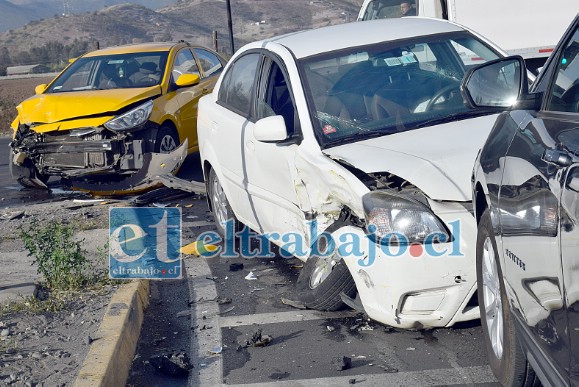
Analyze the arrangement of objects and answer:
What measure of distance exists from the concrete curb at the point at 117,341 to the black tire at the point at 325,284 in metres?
1.06

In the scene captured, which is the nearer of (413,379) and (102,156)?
(413,379)

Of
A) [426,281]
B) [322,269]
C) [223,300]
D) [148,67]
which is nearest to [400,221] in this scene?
[426,281]

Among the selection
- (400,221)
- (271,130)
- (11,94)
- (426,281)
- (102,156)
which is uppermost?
(271,130)

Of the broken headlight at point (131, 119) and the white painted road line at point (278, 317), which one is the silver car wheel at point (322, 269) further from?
the broken headlight at point (131, 119)

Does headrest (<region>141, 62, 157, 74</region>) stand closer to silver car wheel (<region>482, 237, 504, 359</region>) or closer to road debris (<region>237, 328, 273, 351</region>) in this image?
road debris (<region>237, 328, 273, 351</region>)

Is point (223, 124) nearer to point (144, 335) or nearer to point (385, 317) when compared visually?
point (144, 335)

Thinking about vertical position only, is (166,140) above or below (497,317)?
below

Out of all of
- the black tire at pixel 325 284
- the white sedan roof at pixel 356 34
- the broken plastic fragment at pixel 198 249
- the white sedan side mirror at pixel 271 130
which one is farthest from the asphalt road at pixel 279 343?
the white sedan roof at pixel 356 34

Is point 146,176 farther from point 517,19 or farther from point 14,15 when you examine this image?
point 14,15

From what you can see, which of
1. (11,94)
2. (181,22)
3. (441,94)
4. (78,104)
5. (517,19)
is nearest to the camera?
(441,94)

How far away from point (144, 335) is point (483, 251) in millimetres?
2356

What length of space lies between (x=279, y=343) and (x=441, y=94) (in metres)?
2.08

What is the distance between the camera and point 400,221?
5.26m

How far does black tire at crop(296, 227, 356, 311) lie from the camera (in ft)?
19.1
